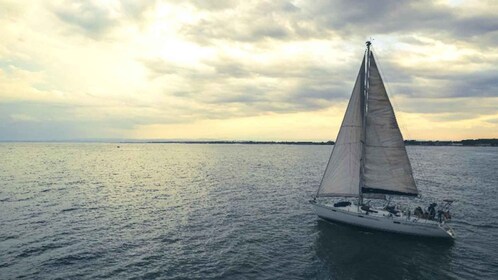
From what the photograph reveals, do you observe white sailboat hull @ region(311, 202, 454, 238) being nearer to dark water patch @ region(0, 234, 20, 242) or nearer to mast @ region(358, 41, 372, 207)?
mast @ region(358, 41, 372, 207)

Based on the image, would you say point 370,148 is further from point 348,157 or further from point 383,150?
point 348,157

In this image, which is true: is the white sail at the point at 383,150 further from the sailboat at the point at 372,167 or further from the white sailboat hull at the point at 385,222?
the white sailboat hull at the point at 385,222

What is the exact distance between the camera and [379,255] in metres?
30.2

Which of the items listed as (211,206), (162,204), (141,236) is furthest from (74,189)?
(141,236)

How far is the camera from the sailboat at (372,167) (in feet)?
114

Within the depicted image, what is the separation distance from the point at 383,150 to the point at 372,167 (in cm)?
221

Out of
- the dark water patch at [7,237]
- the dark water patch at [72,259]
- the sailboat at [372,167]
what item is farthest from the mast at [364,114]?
the dark water patch at [7,237]

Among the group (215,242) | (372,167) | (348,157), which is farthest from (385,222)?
(215,242)

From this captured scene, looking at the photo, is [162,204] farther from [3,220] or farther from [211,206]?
[3,220]

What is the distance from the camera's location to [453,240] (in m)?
33.8

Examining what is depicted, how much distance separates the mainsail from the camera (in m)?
35.8

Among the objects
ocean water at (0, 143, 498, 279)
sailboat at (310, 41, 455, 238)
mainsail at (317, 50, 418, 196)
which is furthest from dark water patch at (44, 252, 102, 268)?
mainsail at (317, 50, 418, 196)

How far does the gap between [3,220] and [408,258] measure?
4388cm

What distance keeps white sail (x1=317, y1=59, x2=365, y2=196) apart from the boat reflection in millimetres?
4429
